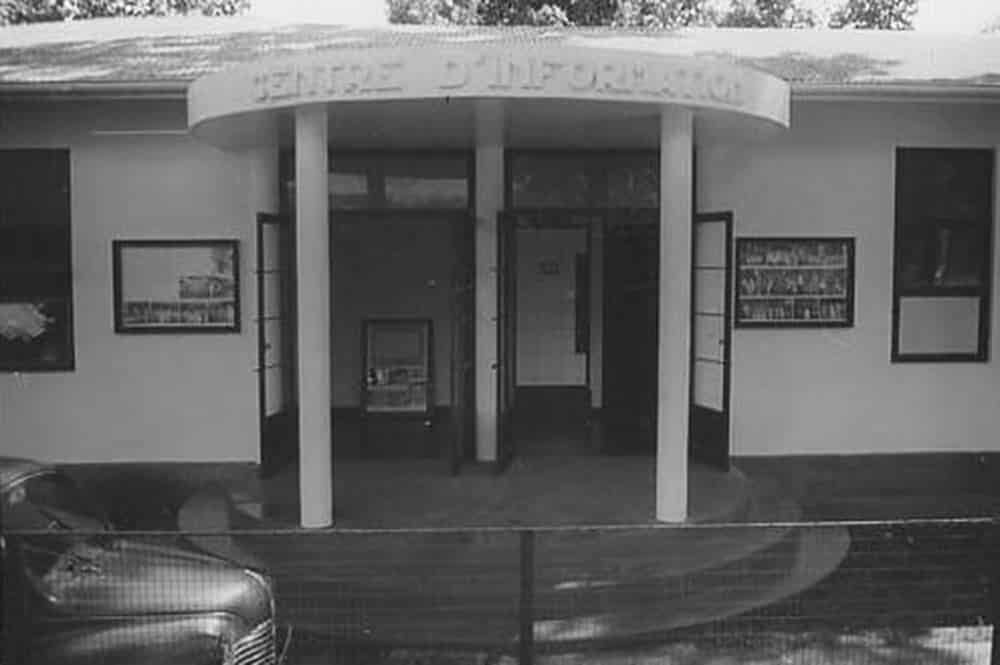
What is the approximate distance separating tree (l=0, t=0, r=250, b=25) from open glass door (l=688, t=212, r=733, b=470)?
17.0 metres

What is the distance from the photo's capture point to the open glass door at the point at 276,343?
8.32 meters

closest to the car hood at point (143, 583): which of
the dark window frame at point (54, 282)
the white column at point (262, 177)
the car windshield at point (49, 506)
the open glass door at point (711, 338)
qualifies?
the car windshield at point (49, 506)

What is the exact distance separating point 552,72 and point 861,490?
4.99 metres

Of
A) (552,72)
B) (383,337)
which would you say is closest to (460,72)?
(552,72)

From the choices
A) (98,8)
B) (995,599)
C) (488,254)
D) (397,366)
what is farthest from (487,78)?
(98,8)

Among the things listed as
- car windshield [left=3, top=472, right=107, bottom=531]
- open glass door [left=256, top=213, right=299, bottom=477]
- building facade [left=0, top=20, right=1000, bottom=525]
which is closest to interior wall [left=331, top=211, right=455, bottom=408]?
building facade [left=0, top=20, right=1000, bottom=525]

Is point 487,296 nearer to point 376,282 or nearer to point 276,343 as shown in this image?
point 276,343

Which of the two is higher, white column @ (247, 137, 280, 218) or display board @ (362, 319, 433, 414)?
white column @ (247, 137, 280, 218)

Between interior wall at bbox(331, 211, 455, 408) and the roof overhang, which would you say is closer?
the roof overhang

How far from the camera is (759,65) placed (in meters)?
9.69

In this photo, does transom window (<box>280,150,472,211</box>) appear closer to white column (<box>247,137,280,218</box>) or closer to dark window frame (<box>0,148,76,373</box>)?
white column (<box>247,137,280,218</box>)

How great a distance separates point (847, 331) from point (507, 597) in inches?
193

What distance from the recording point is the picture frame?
931cm

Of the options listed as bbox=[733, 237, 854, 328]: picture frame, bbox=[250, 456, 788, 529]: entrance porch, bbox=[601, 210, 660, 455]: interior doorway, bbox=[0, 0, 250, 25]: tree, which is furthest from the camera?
bbox=[0, 0, 250, 25]: tree
